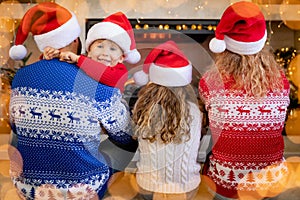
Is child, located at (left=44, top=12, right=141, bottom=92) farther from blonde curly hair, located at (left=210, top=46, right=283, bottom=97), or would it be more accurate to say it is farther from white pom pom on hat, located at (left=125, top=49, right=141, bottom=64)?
blonde curly hair, located at (left=210, top=46, right=283, bottom=97)

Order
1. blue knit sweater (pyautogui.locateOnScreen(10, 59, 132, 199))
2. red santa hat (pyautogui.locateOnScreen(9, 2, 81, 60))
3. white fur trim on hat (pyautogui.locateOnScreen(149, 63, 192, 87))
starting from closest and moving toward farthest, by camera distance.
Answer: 1. blue knit sweater (pyautogui.locateOnScreen(10, 59, 132, 199))
2. red santa hat (pyautogui.locateOnScreen(9, 2, 81, 60))
3. white fur trim on hat (pyautogui.locateOnScreen(149, 63, 192, 87))

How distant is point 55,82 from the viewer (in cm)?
107

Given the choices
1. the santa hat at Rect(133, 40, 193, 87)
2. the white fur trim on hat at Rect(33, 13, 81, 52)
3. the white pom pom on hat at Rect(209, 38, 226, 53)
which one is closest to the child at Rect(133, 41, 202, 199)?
the santa hat at Rect(133, 40, 193, 87)

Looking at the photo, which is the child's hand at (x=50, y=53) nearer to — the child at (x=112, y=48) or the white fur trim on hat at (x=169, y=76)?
the child at (x=112, y=48)

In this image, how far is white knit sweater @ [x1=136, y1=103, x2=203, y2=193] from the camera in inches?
51.1

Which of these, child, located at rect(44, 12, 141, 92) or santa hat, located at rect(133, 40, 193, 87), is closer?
child, located at rect(44, 12, 141, 92)

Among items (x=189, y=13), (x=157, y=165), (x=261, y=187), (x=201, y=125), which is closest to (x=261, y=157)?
(x=261, y=187)

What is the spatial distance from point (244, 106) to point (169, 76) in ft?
0.84

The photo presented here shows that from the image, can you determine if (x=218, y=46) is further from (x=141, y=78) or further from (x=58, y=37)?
(x=58, y=37)

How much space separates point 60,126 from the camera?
3.58ft

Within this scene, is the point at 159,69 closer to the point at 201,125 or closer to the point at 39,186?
the point at 201,125

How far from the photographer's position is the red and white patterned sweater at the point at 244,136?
4.17ft

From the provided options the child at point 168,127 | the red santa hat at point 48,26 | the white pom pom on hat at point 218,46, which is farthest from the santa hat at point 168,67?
the red santa hat at point 48,26

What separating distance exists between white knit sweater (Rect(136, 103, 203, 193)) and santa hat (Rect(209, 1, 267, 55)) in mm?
230
